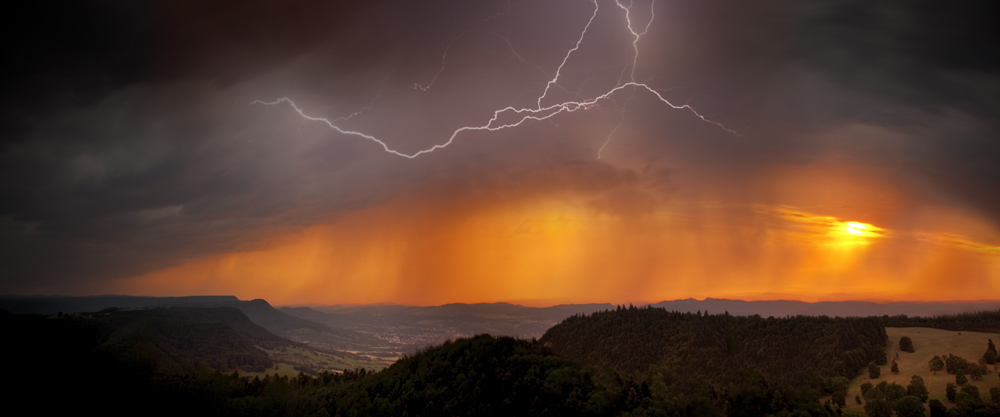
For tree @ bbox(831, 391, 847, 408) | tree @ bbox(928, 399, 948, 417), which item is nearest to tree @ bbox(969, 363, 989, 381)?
tree @ bbox(928, 399, 948, 417)

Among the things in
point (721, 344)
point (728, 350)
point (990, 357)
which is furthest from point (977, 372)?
point (721, 344)

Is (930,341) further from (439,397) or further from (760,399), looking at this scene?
(439,397)

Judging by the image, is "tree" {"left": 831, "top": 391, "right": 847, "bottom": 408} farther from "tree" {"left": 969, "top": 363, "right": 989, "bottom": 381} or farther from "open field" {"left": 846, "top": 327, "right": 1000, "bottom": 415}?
"tree" {"left": 969, "top": 363, "right": 989, "bottom": 381}

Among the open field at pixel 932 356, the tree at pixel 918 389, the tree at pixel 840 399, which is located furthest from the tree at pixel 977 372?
the tree at pixel 840 399

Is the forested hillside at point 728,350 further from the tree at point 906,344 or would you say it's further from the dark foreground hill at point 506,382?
the tree at point 906,344


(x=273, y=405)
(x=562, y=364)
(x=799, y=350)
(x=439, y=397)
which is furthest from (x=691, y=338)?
(x=273, y=405)

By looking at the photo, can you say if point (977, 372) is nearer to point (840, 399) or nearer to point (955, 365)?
point (955, 365)
